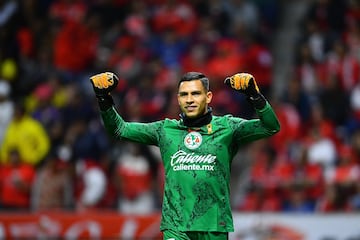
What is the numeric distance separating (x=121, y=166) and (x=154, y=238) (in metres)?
1.85

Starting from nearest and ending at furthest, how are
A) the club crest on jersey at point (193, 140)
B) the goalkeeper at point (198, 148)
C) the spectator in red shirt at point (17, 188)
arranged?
the goalkeeper at point (198, 148) → the club crest on jersey at point (193, 140) → the spectator in red shirt at point (17, 188)

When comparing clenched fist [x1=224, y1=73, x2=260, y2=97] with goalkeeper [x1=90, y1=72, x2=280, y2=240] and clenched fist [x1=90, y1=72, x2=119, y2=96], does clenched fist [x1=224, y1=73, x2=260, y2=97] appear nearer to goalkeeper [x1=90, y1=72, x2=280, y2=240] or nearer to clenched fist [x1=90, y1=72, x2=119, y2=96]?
goalkeeper [x1=90, y1=72, x2=280, y2=240]

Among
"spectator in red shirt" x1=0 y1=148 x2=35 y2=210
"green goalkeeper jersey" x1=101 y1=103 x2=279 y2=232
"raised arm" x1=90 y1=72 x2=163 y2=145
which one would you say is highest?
"raised arm" x1=90 y1=72 x2=163 y2=145

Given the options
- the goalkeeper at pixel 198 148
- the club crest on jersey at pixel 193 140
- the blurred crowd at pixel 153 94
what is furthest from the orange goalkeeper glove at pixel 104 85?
the blurred crowd at pixel 153 94

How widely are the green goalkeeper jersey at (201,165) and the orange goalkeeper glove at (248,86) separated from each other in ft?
0.32

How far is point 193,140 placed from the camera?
8.62 metres

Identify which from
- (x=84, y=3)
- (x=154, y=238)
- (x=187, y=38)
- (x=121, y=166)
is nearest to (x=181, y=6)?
(x=187, y=38)

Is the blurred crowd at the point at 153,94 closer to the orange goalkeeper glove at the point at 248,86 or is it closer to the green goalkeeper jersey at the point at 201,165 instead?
the green goalkeeper jersey at the point at 201,165

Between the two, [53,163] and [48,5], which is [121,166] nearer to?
[53,163]

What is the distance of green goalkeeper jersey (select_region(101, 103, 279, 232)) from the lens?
8.43m

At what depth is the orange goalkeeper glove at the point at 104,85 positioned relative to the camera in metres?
8.64

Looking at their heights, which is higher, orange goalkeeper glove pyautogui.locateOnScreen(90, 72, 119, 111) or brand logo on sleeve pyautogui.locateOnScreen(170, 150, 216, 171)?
orange goalkeeper glove pyautogui.locateOnScreen(90, 72, 119, 111)

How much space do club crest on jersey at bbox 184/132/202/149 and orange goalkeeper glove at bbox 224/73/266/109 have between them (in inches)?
22.2

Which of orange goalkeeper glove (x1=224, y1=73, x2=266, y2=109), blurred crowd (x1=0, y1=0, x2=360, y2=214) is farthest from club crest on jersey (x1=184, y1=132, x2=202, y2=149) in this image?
blurred crowd (x1=0, y1=0, x2=360, y2=214)
